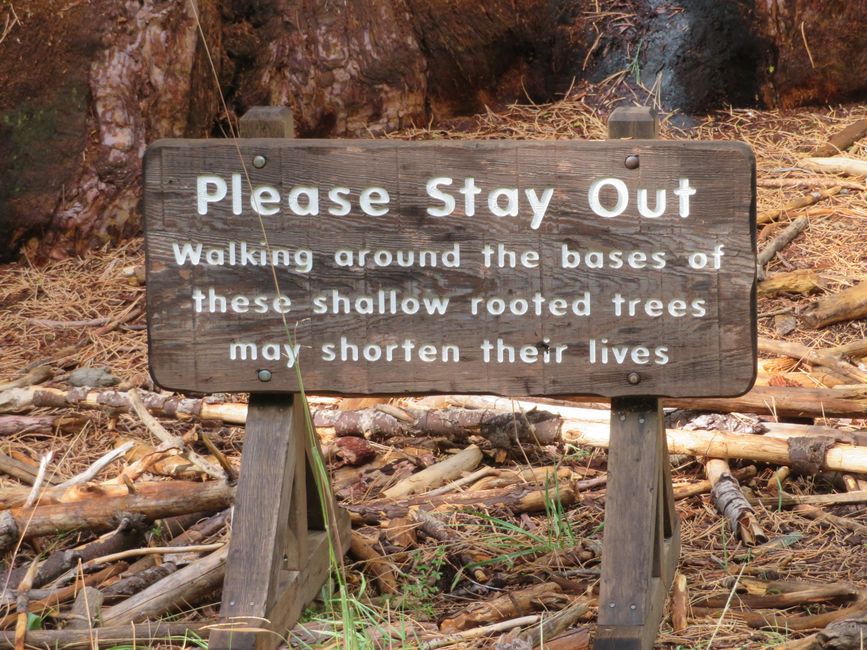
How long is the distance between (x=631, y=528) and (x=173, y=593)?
4.19 feet

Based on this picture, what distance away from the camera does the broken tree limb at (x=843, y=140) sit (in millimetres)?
6535

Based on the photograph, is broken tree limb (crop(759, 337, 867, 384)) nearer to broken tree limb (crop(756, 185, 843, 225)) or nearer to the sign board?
broken tree limb (crop(756, 185, 843, 225))

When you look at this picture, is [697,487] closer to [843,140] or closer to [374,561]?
[374,561]

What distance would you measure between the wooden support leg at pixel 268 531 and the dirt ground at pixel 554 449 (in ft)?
0.69

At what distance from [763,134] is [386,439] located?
3.73m

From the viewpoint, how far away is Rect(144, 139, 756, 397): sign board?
8.80 feet

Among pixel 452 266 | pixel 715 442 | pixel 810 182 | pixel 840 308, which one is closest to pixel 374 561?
pixel 452 266

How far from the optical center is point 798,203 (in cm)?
603

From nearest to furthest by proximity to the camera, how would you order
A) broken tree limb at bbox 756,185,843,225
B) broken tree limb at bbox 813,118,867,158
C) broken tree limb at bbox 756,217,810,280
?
broken tree limb at bbox 756,217,810,280
broken tree limb at bbox 756,185,843,225
broken tree limb at bbox 813,118,867,158

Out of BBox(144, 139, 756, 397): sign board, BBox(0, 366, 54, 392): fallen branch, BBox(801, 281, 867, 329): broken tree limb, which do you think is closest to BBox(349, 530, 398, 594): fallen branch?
BBox(144, 139, 756, 397): sign board

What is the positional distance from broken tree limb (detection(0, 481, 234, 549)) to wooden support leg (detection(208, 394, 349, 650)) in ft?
1.79

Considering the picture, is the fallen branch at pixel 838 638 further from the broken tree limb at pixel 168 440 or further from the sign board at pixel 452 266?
the broken tree limb at pixel 168 440

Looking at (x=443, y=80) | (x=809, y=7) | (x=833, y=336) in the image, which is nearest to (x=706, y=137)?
(x=809, y=7)

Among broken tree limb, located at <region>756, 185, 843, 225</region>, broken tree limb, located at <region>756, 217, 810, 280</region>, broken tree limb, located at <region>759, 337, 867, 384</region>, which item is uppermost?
broken tree limb, located at <region>756, 185, 843, 225</region>
